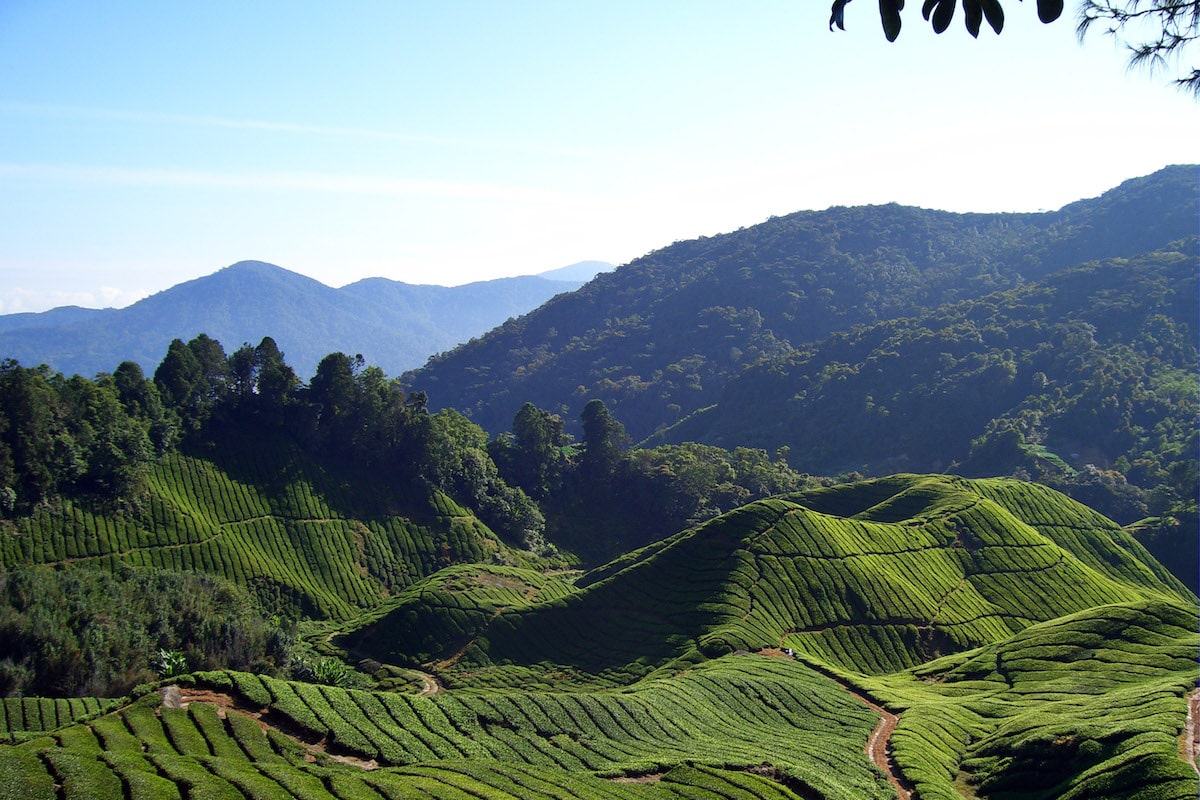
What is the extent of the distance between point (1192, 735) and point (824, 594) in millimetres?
28286

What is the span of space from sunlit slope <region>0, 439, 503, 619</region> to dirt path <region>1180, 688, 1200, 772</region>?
56226 mm

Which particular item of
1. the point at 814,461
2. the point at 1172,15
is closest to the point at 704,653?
the point at 1172,15

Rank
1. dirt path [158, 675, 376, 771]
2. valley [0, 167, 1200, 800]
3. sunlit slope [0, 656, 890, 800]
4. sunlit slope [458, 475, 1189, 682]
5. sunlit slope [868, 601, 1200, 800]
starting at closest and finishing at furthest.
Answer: sunlit slope [0, 656, 890, 800], sunlit slope [868, 601, 1200, 800], dirt path [158, 675, 376, 771], valley [0, 167, 1200, 800], sunlit slope [458, 475, 1189, 682]

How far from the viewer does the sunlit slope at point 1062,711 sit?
25781mm

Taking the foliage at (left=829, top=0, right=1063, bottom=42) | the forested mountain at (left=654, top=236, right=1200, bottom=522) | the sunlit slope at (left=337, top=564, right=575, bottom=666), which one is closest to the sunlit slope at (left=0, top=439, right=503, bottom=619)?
the sunlit slope at (left=337, top=564, right=575, bottom=666)

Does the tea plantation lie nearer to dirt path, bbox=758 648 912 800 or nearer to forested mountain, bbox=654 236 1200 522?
dirt path, bbox=758 648 912 800

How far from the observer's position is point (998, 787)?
29344 mm

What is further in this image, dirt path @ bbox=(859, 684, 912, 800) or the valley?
dirt path @ bbox=(859, 684, 912, 800)

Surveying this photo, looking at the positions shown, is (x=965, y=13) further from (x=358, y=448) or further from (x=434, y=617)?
(x=358, y=448)

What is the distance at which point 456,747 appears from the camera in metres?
28.4

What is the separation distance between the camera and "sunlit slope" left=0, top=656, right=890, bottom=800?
20.5 metres

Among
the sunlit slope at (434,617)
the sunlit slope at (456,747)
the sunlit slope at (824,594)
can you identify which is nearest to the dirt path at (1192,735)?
the sunlit slope at (456,747)

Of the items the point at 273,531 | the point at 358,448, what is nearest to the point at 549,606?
the point at 273,531

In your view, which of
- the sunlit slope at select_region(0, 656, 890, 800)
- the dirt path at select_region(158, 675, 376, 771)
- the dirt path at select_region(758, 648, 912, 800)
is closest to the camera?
the sunlit slope at select_region(0, 656, 890, 800)
